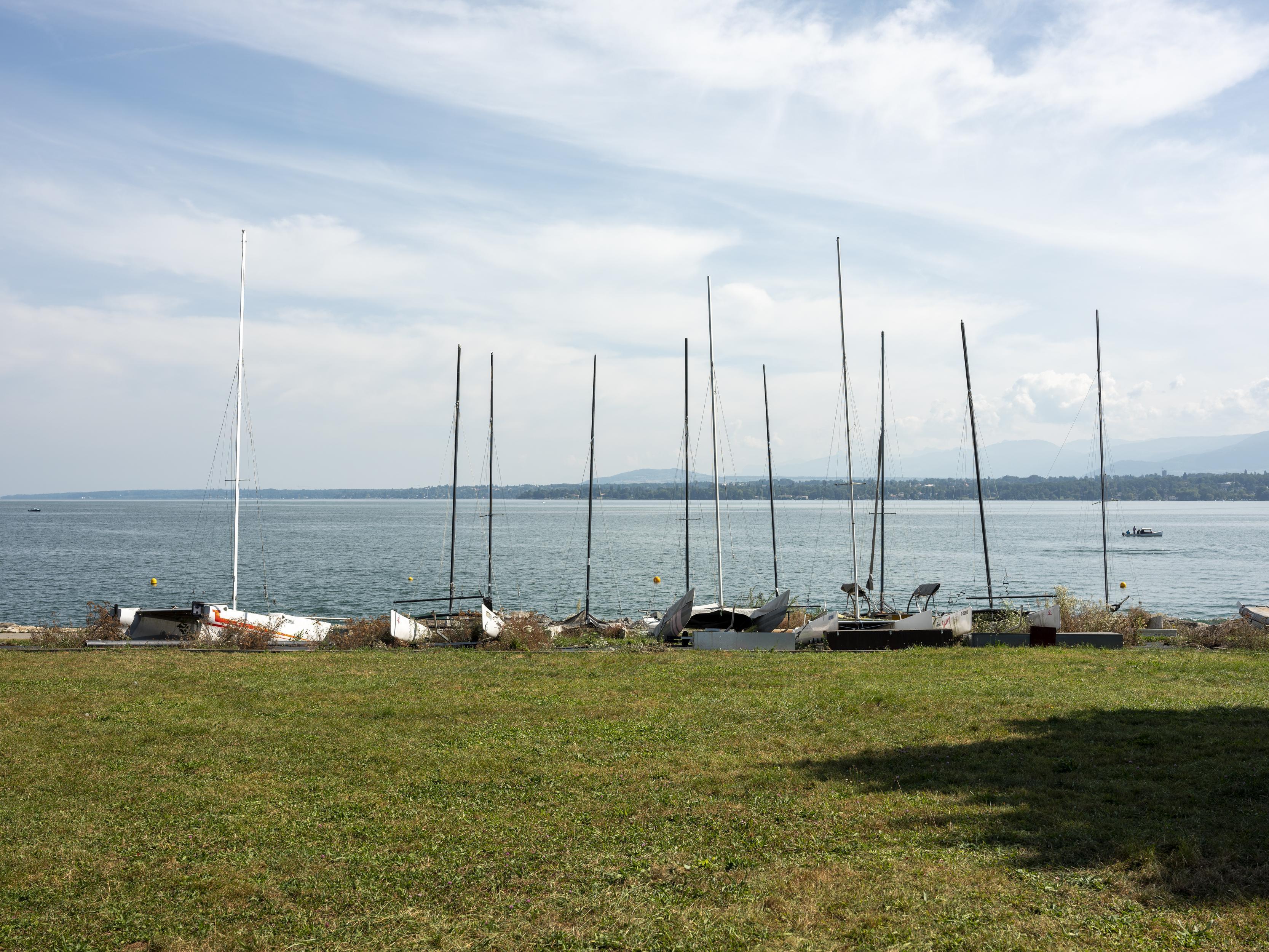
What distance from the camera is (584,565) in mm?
66562

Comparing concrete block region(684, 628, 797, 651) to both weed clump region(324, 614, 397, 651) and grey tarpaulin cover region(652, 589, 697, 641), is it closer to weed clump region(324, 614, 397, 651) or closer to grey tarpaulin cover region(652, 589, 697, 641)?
grey tarpaulin cover region(652, 589, 697, 641)

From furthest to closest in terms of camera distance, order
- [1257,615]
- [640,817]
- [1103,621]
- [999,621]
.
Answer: [1257,615] → [999,621] → [1103,621] → [640,817]

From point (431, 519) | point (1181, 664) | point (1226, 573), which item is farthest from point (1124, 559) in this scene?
point (431, 519)

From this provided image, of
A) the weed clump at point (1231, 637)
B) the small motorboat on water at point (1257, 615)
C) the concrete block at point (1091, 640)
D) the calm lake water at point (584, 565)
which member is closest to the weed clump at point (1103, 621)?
the concrete block at point (1091, 640)

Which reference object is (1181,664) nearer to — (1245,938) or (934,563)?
(1245,938)

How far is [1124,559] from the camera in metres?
73.7

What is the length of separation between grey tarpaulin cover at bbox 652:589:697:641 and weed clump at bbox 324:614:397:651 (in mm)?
6519

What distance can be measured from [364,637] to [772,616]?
981 cm

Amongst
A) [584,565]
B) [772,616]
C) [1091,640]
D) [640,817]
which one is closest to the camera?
[640,817]

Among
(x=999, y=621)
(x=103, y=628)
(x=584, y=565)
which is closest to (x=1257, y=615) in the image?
(x=999, y=621)

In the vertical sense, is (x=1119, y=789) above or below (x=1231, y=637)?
above

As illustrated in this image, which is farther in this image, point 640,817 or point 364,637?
point 364,637

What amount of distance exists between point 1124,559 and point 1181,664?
65176 millimetres

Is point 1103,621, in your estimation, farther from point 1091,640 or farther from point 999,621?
point 1091,640
